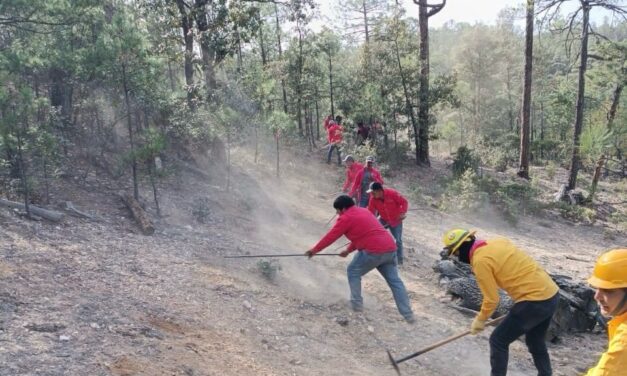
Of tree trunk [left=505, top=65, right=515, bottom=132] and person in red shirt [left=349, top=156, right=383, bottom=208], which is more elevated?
tree trunk [left=505, top=65, right=515, bottom=132]

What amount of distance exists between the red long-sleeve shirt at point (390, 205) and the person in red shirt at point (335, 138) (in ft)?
30.0

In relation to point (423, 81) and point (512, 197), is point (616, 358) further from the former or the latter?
point (423, 81)

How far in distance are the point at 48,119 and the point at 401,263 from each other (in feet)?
21.5

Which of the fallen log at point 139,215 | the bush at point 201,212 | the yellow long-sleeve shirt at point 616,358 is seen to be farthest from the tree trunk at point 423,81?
the yellow long-sleeve shirt at point 616,358

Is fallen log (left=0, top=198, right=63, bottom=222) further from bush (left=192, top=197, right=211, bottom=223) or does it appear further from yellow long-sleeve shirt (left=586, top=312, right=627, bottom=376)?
yellow long-sleeve shirt (left=586, top=312, right=627, bottom=376)

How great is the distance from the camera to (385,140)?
62.8ft

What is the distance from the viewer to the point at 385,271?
246 inches

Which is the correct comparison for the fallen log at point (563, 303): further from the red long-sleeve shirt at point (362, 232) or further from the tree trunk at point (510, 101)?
the tree trunk at point (510, 101)

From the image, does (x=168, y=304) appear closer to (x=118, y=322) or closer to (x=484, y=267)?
(x=118, y=322)

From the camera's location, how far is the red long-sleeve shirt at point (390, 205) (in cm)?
Result: 809

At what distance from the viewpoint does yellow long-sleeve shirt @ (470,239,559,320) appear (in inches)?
172

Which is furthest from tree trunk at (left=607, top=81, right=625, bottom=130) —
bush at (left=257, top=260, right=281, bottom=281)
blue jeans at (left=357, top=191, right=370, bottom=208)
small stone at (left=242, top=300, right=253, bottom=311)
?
small stone at (left=242, top=300, right=253, bottom=311)

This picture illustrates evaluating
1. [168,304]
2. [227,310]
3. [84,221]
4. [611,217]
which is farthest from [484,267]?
[611,217]

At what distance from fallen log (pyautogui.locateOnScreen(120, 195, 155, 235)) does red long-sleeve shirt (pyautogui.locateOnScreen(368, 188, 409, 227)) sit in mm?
3618
